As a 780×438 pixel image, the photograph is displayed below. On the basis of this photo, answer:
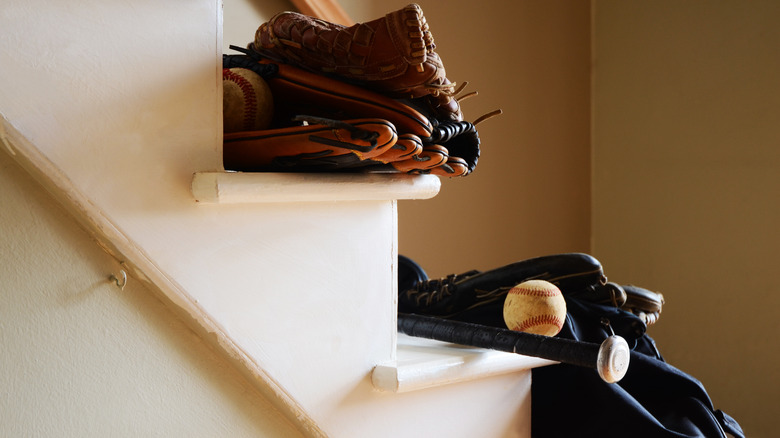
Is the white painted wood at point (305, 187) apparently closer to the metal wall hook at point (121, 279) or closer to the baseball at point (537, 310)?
the metal wall hook at point (121, 279)

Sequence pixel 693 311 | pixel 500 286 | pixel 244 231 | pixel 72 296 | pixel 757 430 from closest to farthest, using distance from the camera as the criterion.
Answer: pixel 72 296 < pixel 244 231 < pixel 500 286 < pixel 757 430 < pixel 693 311

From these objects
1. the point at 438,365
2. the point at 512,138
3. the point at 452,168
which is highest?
the point at 512,138

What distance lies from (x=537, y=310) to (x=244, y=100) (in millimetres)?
602

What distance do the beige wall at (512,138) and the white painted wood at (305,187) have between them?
1.29 meters

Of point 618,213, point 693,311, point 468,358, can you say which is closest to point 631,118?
point 618,213

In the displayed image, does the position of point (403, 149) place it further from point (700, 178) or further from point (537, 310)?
point (700, 178)

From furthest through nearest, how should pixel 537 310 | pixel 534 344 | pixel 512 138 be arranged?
1. pixel 512 138
2. pixel 537 310
3. pixel 534 344

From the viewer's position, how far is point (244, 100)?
Result: 0.84m

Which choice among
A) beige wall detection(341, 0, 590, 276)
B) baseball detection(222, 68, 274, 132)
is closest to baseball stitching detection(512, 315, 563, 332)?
baseball detection(222, 68, 274, 132)

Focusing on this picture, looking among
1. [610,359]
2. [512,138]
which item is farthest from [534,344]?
[512,138]

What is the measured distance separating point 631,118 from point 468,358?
8.33 feet

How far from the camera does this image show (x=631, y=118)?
10.6ft

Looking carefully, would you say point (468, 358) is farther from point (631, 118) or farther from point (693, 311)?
point (631, 118)

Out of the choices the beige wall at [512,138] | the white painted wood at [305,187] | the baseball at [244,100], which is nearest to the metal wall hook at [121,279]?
the white painted wood at [305,187]
